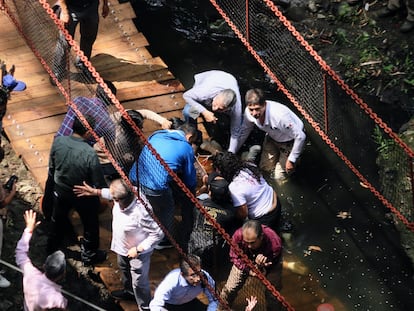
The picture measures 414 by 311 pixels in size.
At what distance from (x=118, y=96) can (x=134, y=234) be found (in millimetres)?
2994

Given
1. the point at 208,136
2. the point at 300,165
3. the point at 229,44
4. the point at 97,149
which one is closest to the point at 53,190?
the point at 97,149

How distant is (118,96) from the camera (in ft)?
33.1

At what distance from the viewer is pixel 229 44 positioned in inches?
478

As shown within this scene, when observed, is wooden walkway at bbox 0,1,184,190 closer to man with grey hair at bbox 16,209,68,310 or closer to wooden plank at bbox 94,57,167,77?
wooden plank at bbox 94,57,167,77

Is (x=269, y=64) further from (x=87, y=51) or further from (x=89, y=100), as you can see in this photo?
(x=89, y=100)

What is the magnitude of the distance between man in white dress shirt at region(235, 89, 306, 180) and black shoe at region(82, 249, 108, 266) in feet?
6.86

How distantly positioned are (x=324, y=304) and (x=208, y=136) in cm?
255

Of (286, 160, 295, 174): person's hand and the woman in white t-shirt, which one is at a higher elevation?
the woman in white t-shirt

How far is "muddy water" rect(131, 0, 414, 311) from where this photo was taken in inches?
344

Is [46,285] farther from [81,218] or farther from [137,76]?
[137,76]

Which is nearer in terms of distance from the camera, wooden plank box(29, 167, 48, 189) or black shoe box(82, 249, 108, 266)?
black shoe box(82, 249, 108, 266)

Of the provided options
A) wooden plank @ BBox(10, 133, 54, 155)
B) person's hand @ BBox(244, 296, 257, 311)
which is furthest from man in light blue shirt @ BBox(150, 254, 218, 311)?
wooden plank @ BBox(10, 133, 54, 155)

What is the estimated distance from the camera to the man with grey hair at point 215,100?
28.4 feet

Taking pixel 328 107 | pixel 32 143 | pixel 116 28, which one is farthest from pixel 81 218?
pixel 116 28
